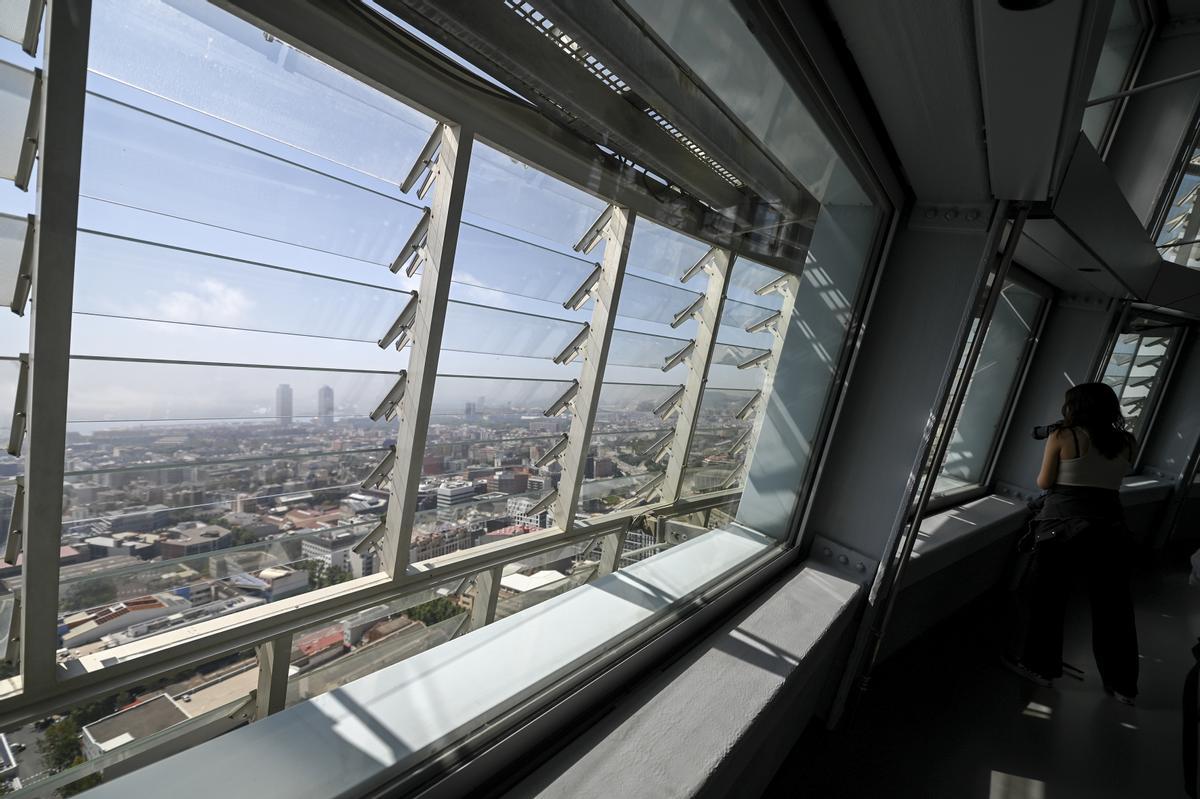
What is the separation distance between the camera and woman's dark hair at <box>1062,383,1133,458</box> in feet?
7.34

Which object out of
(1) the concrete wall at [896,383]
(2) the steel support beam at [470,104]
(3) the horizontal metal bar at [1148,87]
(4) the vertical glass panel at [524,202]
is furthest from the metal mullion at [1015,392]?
(4) the vertical glass panel at [524,202]

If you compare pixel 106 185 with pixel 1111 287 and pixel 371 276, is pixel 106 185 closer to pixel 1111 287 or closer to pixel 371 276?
pixel 371 276

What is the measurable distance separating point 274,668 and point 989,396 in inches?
183

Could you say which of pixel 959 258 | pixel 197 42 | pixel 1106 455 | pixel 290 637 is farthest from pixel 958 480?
pixel 197 42

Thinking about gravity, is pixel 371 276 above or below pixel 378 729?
above

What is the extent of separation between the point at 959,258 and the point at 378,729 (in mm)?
1932

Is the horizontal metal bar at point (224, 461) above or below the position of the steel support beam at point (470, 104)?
below

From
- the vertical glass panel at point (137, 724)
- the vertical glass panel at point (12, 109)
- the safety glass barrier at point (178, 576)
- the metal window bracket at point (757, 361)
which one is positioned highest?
the vertical glass panel at point (12, 109)

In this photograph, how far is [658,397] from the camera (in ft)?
12.3

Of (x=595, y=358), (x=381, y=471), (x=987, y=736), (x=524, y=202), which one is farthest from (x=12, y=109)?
(x=987, y=736)

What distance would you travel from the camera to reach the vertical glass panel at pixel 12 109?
1292 millimetres

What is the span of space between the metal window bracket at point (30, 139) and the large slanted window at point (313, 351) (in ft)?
0.05

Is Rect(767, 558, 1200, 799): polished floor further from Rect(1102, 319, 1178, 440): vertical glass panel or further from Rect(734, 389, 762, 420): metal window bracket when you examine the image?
Rect(1102, 319, 1178, 440): vertical glass panel

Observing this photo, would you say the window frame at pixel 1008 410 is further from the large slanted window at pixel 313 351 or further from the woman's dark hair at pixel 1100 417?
the large slanted window at pixel 313 351
